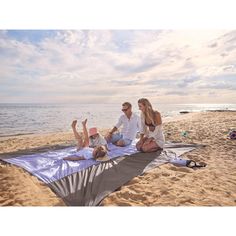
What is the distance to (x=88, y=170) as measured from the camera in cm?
278

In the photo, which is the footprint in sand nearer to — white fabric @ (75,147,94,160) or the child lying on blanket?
the child lying on blanket

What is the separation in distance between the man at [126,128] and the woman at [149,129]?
30 centimetres

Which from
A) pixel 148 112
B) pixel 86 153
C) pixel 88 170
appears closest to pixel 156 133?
pixel 148 112

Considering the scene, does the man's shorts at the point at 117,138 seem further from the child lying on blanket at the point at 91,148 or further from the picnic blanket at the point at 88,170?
the child lying on blanket at the point at 91,148

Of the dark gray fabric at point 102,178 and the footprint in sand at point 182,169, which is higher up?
the dark gray fabric at point 102,178

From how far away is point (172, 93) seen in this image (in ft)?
18.2

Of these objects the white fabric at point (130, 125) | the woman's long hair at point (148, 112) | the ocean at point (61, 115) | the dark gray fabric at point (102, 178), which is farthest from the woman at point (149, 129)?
the ocean at point (61, 115)

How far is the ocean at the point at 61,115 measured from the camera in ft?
20.3

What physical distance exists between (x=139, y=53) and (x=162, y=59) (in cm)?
48

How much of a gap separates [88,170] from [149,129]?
1.04m

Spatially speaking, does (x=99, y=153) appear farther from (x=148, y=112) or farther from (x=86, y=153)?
(x=148, y=112)
